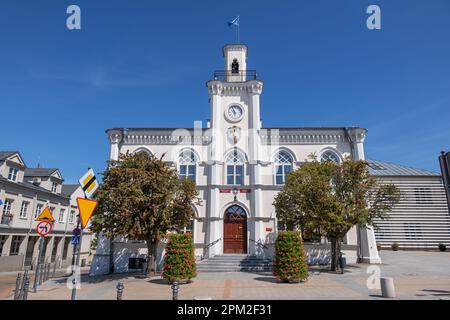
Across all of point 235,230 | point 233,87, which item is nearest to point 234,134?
point 233,87

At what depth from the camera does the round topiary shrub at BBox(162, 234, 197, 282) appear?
14.0m

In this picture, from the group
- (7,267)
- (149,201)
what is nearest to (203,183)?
(149,201)

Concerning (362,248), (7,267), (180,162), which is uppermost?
(180,162)

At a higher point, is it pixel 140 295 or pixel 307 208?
pixel 307 208

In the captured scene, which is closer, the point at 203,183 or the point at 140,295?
the point at 140,295

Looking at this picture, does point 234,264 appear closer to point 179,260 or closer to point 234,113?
point 179,260

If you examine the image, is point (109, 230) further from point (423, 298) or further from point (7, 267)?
point (7, 267)

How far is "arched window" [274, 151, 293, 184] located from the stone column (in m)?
5.14

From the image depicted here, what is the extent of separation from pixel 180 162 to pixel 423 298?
17318 mm

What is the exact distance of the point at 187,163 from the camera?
74.7ft

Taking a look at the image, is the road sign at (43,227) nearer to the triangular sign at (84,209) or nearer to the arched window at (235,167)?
the triangular sign at (84,209)

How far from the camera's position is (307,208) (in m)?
16.9

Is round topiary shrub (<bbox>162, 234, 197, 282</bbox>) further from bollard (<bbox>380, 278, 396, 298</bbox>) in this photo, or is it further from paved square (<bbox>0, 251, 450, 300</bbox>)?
bollard (<bbox>380, 278, 396, 298</bbox>)

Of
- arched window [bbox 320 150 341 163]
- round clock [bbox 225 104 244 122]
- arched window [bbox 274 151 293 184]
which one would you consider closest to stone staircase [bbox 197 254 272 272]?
arched window [bbox 274 151 293 184]
